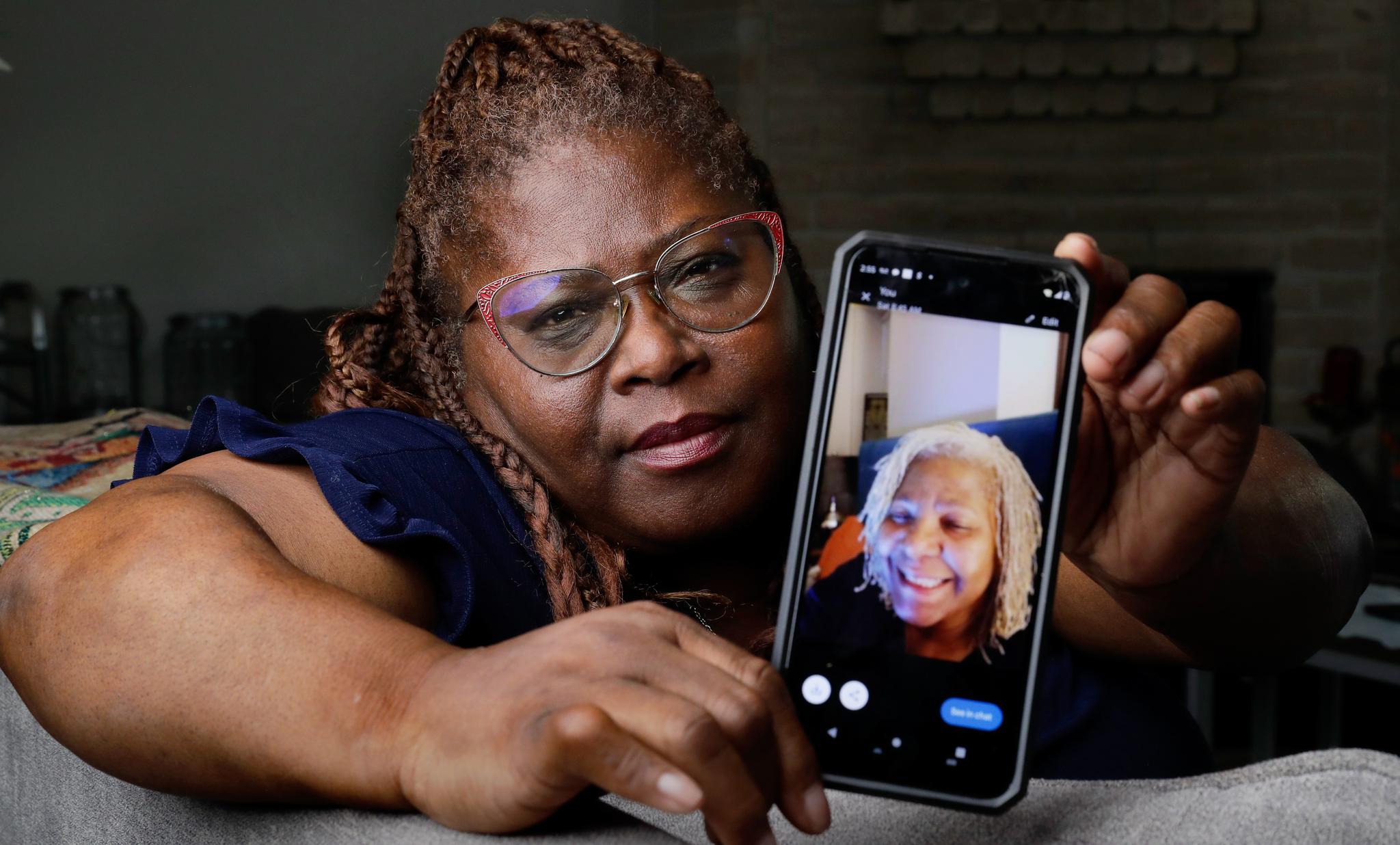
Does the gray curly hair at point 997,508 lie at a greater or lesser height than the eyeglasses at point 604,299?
lesser

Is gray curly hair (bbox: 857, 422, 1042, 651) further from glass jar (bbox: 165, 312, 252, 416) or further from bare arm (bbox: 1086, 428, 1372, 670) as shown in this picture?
glass jar (bbox: 165, 312, 252, 416)

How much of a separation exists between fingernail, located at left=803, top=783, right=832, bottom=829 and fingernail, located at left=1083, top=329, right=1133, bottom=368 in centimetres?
24

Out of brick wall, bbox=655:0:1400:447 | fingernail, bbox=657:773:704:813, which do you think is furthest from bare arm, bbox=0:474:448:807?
brick wall, bbox=655:0:1400:447

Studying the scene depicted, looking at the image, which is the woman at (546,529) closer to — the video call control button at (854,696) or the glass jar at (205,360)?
the video call control button at (854,696)

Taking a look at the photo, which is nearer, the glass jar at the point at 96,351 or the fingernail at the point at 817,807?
the fingernail at the point at 817,807

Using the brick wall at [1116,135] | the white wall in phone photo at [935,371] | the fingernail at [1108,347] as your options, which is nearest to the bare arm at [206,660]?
the white wall in phone photo at [935,371]

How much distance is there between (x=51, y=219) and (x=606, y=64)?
2484 millimetres

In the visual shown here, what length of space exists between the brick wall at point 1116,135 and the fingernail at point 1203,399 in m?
3.51

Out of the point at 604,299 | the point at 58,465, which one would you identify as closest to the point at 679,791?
the point at 604,299

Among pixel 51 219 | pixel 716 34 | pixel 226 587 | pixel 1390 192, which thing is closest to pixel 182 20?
pixel 51 219

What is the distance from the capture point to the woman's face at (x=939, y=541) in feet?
1.79

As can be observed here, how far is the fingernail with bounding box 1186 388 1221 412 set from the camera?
568 millimetres

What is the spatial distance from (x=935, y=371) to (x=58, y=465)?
0.91 m

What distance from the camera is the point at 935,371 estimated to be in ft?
1.85
